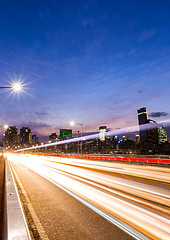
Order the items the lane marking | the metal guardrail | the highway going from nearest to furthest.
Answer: the metal guardrail
the lane marking
the highway

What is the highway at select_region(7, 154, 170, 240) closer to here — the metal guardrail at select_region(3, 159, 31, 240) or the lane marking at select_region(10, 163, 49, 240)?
the lane marking at select_region(10, 163, 49, 240)

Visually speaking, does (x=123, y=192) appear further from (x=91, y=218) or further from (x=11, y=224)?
(x=11, y=224)

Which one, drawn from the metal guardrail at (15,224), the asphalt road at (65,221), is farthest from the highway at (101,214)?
the metal guardrail at (15,224)

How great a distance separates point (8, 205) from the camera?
5.79 metres

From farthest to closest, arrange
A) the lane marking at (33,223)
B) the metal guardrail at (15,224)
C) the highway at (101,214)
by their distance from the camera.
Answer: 1. the highway at (101,214)
2. the lane marking at (33,223)
3. the metal guardrail at (15,224)

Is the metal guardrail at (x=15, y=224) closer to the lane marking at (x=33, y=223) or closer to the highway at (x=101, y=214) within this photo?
the lane marking at (x=33, y=223)

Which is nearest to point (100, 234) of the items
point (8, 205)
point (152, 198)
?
point (8, 205)

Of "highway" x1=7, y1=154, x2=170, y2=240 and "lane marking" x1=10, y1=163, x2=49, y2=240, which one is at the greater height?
"lane marking" x1=10, y1=163, x2=49, y2=240

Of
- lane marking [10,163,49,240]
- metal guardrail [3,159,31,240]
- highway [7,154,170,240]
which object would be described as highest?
metal guardrail [3,159,31,240]

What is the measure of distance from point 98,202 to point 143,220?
2.17 m

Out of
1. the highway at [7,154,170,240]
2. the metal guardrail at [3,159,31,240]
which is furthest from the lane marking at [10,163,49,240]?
the metal guardrail at [3,159,31,240]

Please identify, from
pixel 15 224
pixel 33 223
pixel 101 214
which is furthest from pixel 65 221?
pixel 15 224

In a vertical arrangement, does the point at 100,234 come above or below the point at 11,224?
below

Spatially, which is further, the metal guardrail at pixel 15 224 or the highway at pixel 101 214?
the highway at pixel 101 214
